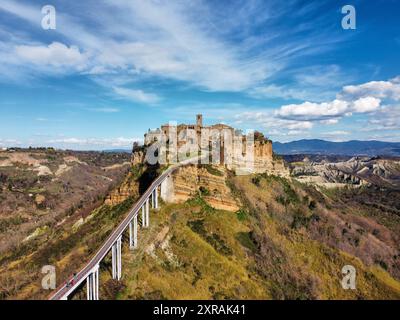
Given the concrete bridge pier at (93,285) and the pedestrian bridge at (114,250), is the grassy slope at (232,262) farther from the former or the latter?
the concrete bridge pier at (93,285)

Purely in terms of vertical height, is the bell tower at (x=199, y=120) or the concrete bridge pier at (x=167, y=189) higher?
the bell tower at (x=199, y=120)

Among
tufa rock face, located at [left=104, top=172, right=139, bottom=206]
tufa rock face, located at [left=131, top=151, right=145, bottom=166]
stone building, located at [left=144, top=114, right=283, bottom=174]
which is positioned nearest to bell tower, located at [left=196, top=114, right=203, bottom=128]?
stone building, located at [left=144, top=114, right=283, bottom=174]

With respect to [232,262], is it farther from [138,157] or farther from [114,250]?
[138,157]

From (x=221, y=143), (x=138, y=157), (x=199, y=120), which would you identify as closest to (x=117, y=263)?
(x=221, y=143)

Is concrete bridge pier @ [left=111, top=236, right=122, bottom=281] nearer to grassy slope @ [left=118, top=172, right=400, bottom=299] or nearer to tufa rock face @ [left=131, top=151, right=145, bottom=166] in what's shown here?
grassy slope @ [left=118, top=172, right=400, bottom=299]

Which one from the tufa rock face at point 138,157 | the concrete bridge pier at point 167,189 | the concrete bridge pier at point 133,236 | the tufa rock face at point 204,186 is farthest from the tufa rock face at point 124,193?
the concrete bridge pier at point 133,236
